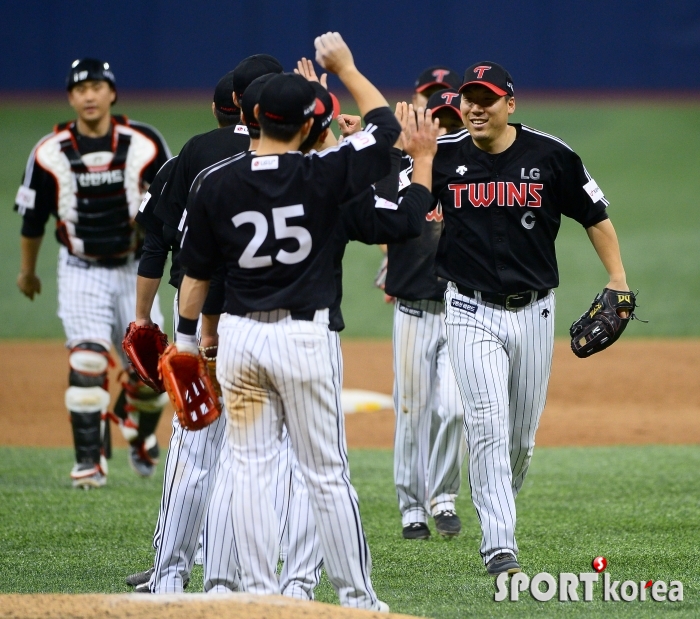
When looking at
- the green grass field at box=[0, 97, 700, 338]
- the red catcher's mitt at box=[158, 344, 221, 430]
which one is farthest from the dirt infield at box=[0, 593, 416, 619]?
the green grass field at box=[0, 97, 700, 338]

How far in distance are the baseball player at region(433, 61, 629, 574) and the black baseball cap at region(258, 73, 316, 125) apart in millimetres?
1323

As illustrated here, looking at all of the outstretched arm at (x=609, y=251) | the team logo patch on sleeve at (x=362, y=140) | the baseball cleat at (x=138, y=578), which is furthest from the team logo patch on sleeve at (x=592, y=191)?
the baseball cleat at (x=138, y=578)

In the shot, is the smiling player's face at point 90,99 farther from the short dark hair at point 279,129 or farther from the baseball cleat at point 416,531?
the short dark hair at point 279,129

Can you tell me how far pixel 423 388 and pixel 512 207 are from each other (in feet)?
4.16

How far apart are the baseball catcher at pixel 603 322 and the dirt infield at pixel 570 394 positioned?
3946 millimetres

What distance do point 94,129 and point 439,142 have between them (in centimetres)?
268

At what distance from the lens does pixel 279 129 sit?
11.7 ft

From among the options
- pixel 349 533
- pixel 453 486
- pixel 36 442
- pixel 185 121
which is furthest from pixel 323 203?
pixel 185 121

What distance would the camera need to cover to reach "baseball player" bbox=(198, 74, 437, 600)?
365 centimetres

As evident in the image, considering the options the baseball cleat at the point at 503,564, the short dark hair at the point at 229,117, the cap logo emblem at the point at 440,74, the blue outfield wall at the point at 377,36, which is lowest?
the baseball cleat at the point at 503,564

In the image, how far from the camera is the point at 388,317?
14055 mm

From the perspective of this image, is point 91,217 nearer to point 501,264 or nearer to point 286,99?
point 501,264

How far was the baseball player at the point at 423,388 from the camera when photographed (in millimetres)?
5504

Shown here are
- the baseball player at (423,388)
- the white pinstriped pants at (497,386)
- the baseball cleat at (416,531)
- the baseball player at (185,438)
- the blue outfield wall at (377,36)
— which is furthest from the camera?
the blue outfield wall at (377,36)
